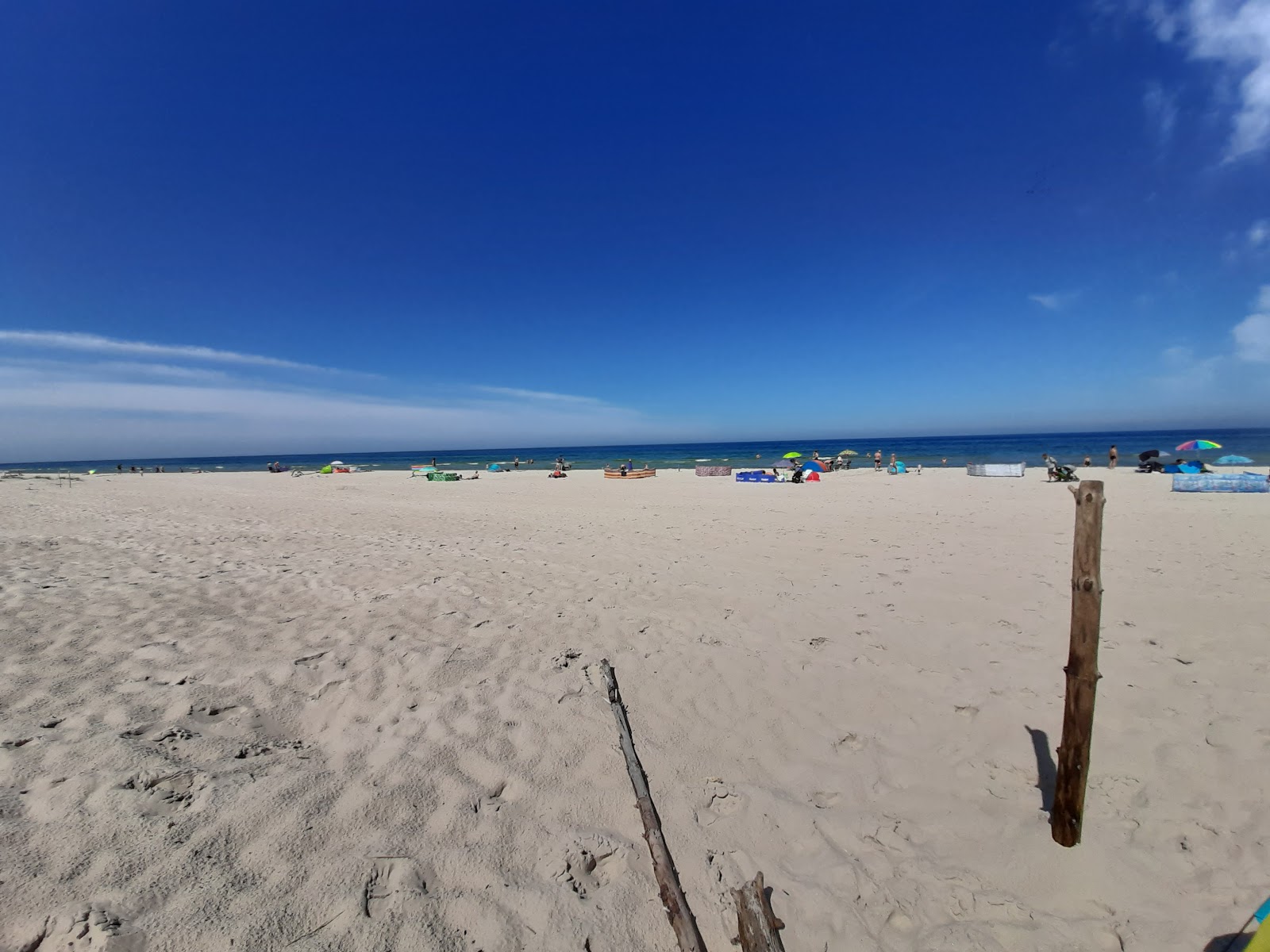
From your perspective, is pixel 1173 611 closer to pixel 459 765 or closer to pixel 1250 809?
pixel 1250 809

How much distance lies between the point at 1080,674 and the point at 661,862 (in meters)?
2.48

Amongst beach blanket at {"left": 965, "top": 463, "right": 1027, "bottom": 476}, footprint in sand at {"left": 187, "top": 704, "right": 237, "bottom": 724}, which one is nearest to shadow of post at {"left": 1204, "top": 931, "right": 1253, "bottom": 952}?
→ footprint in sand at {"left": 187, "top": 704, "right": 237, "bottom": 724}

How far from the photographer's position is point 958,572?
7.94 metres

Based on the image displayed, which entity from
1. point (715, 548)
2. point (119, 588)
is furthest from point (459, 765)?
point (715, 548)

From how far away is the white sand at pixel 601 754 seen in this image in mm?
2510

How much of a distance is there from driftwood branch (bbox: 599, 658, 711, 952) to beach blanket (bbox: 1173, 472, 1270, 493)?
2215 centimetres

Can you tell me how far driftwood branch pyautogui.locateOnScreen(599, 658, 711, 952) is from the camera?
2262 mm

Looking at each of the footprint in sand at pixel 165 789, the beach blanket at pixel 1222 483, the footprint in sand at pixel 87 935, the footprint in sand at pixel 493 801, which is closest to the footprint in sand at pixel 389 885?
the footprint in sand at pixel 493 801

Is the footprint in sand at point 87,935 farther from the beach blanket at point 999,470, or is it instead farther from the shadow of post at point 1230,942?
the beach blanket at point 999,470

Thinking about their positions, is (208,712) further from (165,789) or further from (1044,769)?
(1044,769)

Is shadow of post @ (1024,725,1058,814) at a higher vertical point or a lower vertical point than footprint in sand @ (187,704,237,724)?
lower

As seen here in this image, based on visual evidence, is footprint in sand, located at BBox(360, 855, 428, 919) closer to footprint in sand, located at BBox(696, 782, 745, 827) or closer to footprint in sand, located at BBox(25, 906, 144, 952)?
footprint in sand, located at BBox(25, 906, 144, 952)

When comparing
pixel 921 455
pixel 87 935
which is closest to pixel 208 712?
pixel 87 935

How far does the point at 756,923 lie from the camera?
227cm
